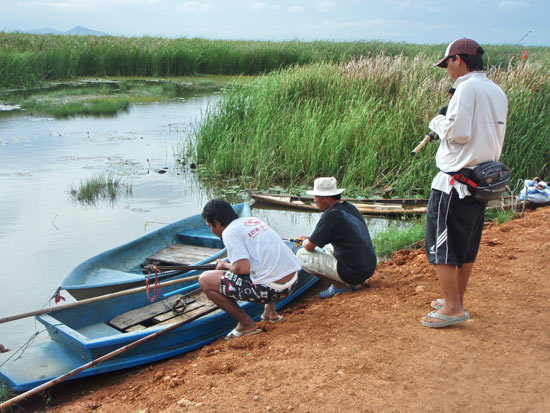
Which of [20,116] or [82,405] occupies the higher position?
[20,116]

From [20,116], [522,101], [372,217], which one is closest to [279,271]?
[372,217]

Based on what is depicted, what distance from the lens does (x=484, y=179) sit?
326 cm

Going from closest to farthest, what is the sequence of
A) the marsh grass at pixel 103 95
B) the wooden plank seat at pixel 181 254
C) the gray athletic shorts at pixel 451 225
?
the gray athletic shorts at pixel 451 225, the wooden plank seat at pixel 181 254, the marsh grass at pixel 103 95

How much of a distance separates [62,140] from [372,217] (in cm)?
879

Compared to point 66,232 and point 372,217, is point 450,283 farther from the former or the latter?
point 66,232

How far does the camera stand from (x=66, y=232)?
25.9ft

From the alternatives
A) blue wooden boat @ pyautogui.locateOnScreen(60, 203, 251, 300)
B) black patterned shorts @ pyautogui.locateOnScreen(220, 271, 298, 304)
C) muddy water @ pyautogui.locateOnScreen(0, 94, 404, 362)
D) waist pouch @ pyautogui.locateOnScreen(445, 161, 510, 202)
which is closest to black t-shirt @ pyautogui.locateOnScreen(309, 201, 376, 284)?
black patterned shorts @ pyautogui.locateOnScreen(220, 271, 298, 304)

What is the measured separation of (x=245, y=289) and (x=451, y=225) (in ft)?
5.14

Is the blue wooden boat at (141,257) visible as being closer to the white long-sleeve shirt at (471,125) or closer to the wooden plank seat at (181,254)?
the wooden plank seat at (181,254)

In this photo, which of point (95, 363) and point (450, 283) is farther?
point (95, 363)

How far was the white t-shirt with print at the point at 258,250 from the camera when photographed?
3934 millimetres

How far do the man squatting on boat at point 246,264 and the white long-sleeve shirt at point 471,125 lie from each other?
4.33 feet

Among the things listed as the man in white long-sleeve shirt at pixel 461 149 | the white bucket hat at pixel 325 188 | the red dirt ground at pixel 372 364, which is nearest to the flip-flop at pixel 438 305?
the red dirt ground at pixel 372 364

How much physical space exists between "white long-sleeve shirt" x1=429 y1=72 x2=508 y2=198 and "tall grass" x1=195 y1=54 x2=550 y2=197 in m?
5.56
